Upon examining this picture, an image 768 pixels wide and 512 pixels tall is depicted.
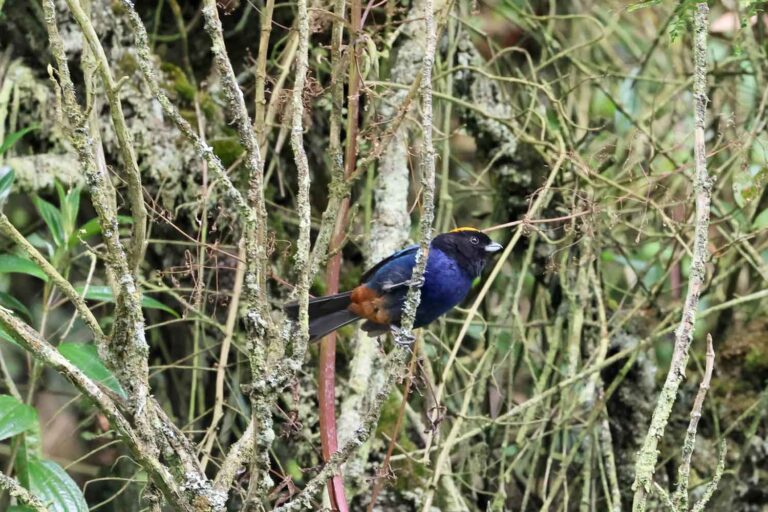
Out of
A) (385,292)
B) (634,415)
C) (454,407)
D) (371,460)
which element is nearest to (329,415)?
(385,292)

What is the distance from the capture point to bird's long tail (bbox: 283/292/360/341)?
3.63 metres

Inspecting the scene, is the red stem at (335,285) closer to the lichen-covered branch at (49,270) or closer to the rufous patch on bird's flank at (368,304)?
the rufous patch on bird's flank at (368,304)

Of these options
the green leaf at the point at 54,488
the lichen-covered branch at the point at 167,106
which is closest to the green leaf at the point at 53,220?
the green leaf at the point at 54,488

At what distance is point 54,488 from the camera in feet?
10.5

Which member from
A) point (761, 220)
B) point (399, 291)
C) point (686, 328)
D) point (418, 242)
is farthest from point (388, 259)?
point (761, 220)

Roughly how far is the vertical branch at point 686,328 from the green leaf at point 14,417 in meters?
1.99

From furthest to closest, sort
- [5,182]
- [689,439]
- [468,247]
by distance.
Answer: [468,247]
[5,182]
[689,439]

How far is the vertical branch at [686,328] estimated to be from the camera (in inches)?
85.0

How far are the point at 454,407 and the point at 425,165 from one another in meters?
2.72

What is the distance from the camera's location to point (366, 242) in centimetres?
432

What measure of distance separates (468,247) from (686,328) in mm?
1759

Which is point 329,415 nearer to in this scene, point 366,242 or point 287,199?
point 366,242

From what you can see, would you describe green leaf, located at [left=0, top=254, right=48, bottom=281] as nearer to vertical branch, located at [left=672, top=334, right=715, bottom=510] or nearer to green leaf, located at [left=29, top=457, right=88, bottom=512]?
green leaf, located at [left=29, top=457, right=88, bottom=512]

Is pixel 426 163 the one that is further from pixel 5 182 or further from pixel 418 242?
pixel 5 182
